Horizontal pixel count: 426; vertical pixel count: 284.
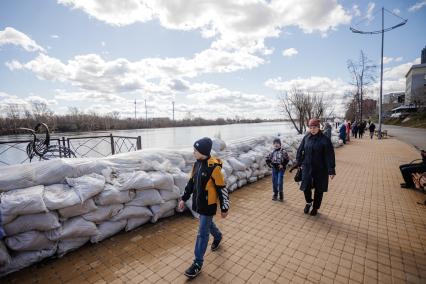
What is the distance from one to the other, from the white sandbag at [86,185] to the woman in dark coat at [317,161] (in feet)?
9.84

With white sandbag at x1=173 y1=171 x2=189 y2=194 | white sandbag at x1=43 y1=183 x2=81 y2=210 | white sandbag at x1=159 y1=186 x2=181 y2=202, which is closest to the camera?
white sandbag at x1=43 y1=183 x2=81 y2=210

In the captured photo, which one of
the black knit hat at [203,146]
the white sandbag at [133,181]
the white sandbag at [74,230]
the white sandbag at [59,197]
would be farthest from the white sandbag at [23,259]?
the black knit hat at [203,146]

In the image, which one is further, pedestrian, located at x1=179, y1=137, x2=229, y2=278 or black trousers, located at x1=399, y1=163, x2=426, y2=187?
black trousers, located at x1=399, y1=163, x2=426, y2=187

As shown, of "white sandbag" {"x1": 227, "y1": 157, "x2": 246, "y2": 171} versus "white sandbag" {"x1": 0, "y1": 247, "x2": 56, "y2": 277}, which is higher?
"white sandbag" {"x1": 227, "y1": 157, "x2": 246, "y2": 171}

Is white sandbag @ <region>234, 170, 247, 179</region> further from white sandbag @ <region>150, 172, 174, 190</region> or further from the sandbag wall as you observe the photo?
white sandbag @ <region>150, 172, 174, 190</region>

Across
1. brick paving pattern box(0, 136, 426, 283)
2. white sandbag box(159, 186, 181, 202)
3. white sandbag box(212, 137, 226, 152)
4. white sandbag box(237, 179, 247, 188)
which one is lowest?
brick paving pattern box(0, 136, 426, 283)

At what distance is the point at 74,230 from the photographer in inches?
105

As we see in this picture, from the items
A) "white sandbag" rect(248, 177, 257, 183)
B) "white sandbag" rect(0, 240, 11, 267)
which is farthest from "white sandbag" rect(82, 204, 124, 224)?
"white sandbag" rect(248, 177, 257, 183)

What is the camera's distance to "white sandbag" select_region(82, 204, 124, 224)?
285 cm

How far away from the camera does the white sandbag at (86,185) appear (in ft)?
8.97

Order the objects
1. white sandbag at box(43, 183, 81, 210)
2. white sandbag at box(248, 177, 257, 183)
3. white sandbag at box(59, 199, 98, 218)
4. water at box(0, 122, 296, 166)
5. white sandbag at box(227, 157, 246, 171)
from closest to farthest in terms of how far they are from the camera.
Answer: white sandbag at box(43, 183, 81, 210) < white sandbag at box(59, 199, 98, 218) < white sandbag at box(227, 157, 246, 171) < white sandbag at box(248, 177, 257, 183) < water at box(0, 122, 296, 166)

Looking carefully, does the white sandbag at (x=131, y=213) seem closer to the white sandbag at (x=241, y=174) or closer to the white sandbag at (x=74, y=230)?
the white sandbag at (x=74, y=230)

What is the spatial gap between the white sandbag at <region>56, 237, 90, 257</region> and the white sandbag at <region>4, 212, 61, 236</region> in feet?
0.99

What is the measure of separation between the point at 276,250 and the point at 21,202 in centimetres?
283
